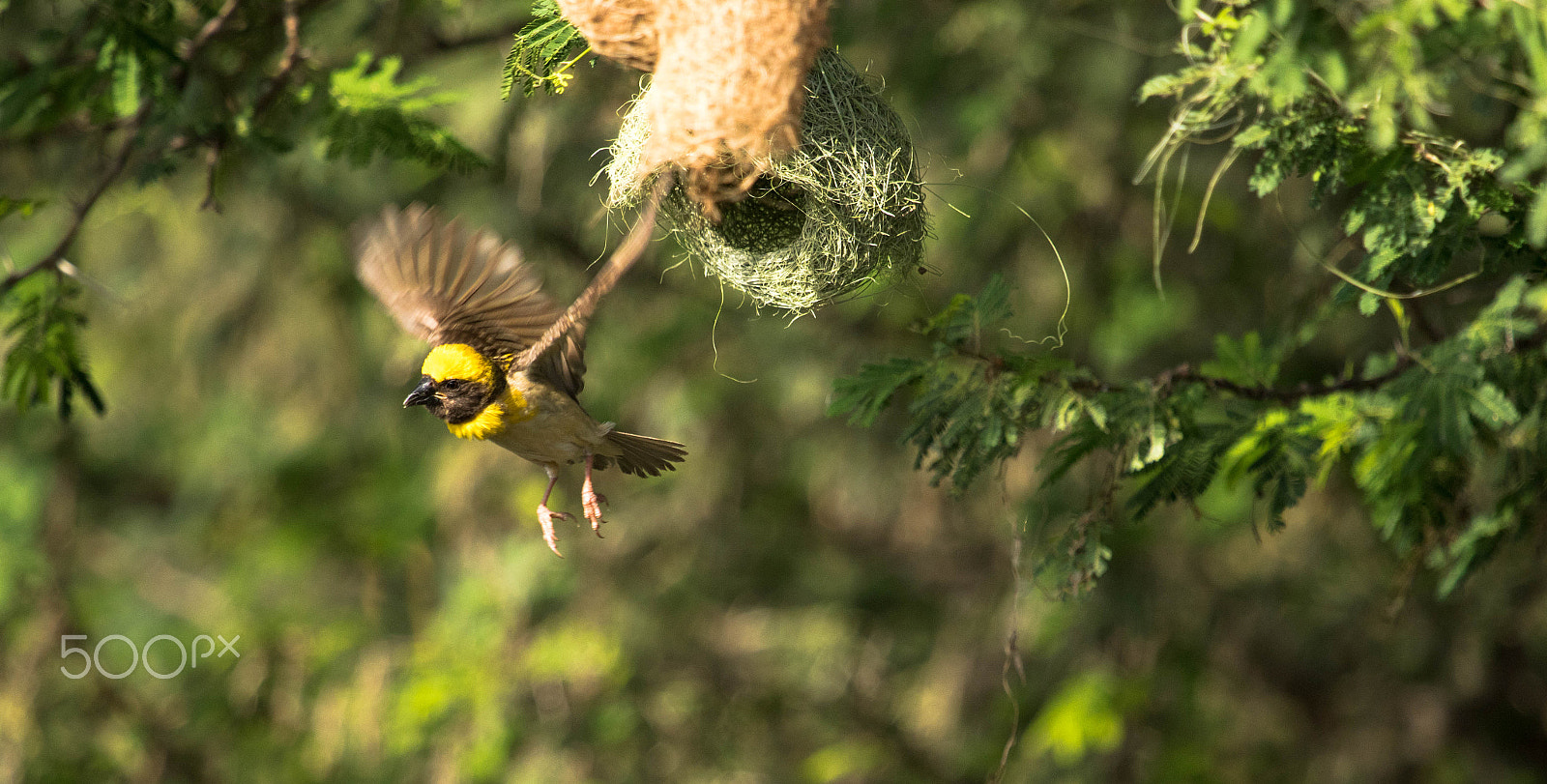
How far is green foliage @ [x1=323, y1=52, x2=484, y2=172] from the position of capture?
3.05 metres

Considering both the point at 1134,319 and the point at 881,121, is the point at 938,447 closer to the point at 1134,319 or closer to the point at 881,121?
the point at 881,121

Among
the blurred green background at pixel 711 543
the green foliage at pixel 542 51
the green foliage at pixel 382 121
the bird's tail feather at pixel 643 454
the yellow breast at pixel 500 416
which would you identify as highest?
the green foliage at pixel 542 51

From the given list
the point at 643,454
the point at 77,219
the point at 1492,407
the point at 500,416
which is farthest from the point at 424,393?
the point at 1492,407

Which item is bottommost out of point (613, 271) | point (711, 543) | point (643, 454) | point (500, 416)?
point (711, 543)

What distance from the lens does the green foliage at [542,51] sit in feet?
7.91

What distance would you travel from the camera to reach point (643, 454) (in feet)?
10.1

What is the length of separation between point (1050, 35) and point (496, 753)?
3953 mm

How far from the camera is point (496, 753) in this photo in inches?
212

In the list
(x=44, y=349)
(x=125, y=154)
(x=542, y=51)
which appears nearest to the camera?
(x=542, y=51)

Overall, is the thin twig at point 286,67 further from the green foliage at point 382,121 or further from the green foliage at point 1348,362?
the green foliage at point 1348,362

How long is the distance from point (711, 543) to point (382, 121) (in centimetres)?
376

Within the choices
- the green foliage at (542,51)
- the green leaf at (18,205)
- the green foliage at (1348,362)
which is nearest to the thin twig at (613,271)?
the green foliage at (542,51)

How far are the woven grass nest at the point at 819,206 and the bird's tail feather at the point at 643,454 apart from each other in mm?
448

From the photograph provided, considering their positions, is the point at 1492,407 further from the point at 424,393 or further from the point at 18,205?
the point at 18,205
